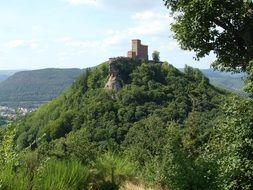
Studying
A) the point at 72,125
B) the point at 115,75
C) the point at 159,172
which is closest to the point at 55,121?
the point at 72,125

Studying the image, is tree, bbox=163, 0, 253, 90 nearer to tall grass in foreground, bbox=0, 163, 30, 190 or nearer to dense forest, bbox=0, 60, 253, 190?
dense forest, bbox=0, 60, 253, 190

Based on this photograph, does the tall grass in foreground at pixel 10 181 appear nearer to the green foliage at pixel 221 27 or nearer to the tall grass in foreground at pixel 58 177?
the tall grass in foreground at pixel 58 177

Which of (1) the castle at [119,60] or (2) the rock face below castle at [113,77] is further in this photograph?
(1) the castle at [119,60]

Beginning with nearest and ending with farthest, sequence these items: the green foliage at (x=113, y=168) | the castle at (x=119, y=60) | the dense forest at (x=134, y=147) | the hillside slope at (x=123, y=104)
Answer: the dense forest at (x=134, y=147), the green foliage at (x=113, y=168), the hillside slope at (x=123, y=104), the castle at (x=119, y=60)

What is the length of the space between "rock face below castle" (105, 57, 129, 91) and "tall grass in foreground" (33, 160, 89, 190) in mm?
120347

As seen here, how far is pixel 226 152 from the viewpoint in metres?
10.7

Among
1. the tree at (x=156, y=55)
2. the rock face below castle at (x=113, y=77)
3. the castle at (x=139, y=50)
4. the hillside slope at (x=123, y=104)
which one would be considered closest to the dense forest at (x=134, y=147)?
the hillside slope at (x=123, y=104)

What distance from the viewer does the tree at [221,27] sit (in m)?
10.3

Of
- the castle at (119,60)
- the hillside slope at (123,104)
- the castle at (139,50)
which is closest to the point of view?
the hillside slope at (123,104)

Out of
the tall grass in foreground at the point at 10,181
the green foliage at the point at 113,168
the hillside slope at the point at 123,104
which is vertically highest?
the tall grass in foreground at the point at 10,181

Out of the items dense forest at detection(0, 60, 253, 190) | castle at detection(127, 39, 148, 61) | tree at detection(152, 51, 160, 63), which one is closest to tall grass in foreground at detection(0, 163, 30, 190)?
dense forest at detection(0, 60, 253, 190)

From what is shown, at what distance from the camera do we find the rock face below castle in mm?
130000

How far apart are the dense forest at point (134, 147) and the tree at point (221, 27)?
3.55ft

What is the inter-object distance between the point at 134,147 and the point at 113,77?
83556mm
